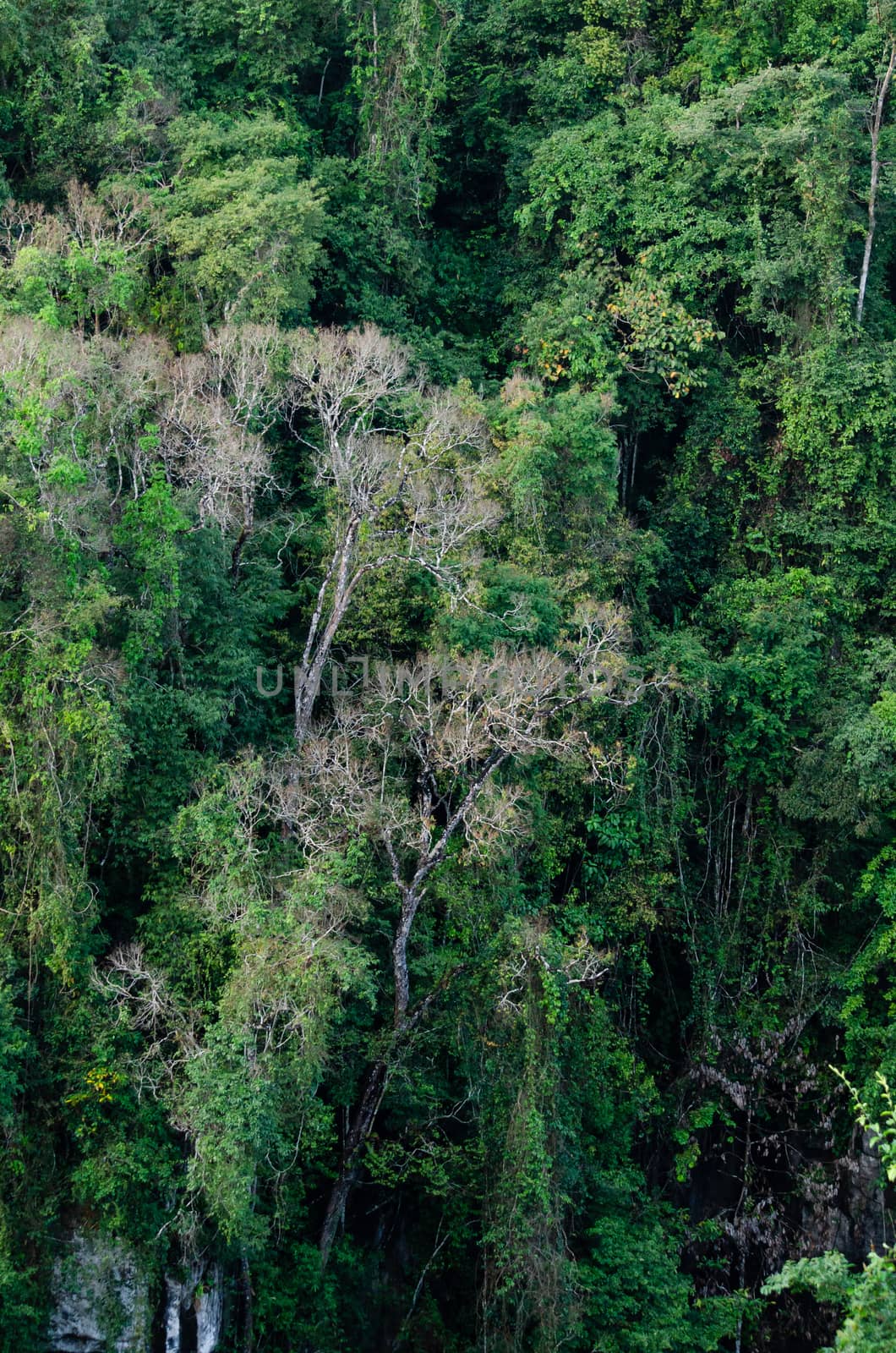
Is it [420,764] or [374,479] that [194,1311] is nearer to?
[420,764]

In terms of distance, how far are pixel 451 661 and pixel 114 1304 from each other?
634 cm

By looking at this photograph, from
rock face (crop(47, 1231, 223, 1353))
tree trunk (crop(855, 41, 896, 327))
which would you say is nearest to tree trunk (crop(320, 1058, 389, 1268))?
rock face (crop(47, 1231, 223, 1353))

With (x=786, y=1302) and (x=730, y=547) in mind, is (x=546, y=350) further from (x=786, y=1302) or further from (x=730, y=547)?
(x=786, y=1302)

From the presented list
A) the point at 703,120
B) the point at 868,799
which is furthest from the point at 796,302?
the point at 868,799

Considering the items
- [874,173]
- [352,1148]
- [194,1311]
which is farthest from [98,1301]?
[874,173]

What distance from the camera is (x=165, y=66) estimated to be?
1878 cm

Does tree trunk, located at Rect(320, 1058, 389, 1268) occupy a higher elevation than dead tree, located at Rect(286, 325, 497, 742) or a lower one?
lower

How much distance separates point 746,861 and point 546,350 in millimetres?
6520

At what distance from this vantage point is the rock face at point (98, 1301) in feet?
43.1

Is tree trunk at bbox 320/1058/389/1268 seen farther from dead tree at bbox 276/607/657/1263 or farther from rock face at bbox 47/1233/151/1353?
rock face at bbox 47/1233/151/1353

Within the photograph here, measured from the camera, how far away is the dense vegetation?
13.4m

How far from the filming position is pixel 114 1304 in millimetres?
13180

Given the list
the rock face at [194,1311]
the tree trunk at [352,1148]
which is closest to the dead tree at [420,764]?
the tree trunk at [352,1148]

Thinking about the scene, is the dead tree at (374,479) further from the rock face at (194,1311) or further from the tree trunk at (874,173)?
the tree trunk at (874,173)
